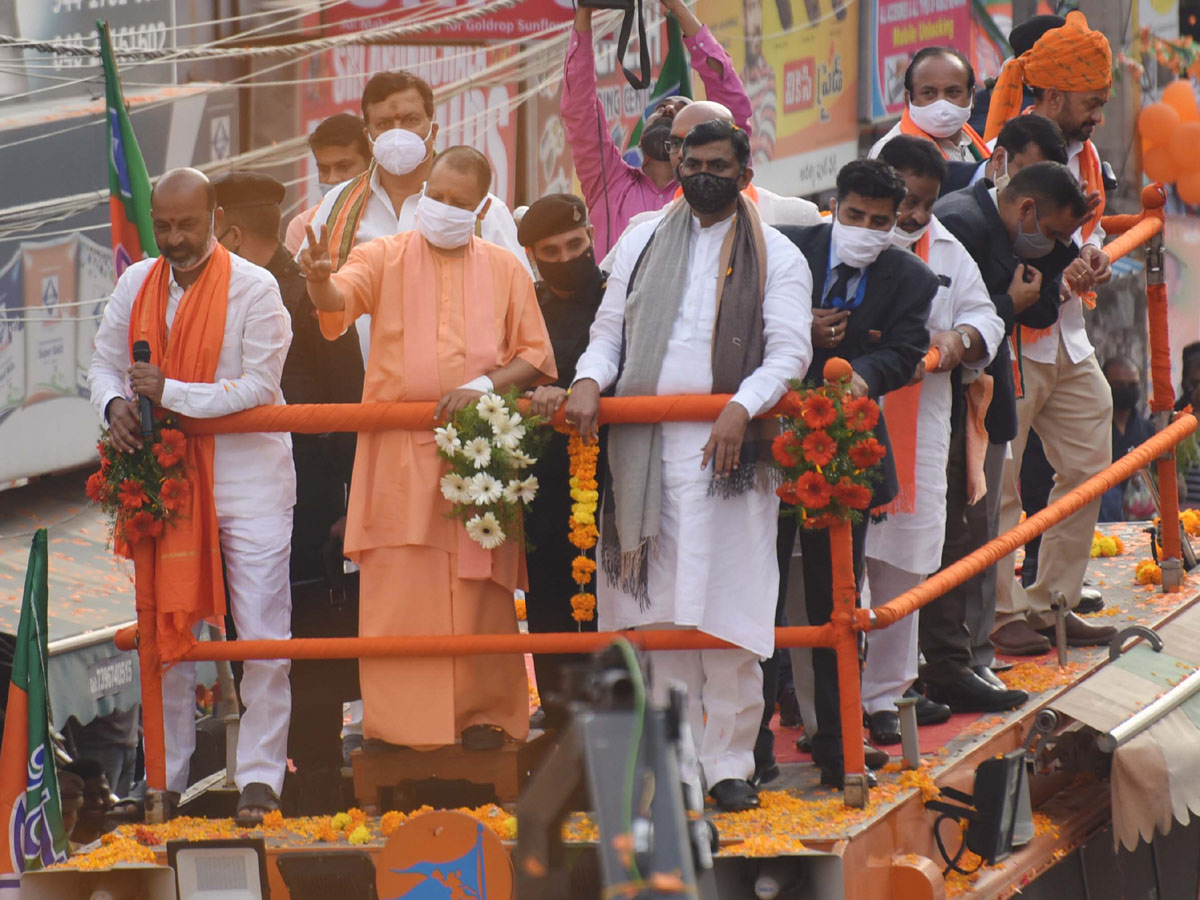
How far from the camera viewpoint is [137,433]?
15.6 feet

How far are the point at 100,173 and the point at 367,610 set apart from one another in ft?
21.9

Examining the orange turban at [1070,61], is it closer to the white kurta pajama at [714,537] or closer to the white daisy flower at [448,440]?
the white kurta pajama at [714,537]

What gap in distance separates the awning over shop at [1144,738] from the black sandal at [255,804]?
7.70 ft

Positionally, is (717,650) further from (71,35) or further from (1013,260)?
(71,35)

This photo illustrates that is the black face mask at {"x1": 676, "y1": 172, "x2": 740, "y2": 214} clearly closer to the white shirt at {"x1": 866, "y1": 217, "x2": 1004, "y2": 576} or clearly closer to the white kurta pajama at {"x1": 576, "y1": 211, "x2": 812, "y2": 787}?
the white kurta pajama at {"x1": 576, "y1": 211, "x2": 812, "y2": 787}

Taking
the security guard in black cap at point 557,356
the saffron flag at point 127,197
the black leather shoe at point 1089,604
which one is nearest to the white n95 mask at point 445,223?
the security guard in black cap at point 557,356

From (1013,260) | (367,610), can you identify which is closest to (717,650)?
(367,610)

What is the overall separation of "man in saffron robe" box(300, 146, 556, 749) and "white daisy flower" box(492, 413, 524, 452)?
0.12 meters

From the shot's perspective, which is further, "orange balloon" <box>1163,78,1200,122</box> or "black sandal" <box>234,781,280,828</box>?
"orange balloon" <box>1163,78,1200,122</box>

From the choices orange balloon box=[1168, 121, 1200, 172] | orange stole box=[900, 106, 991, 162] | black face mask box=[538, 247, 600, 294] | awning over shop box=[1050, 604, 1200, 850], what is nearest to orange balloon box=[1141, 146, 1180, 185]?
orange balloon box=[1168, 121, 1200, 172]

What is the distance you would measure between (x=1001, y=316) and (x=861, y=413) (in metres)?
1.47

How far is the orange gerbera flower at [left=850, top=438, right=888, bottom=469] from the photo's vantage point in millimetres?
4387

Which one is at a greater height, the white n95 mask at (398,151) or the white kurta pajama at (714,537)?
the white n95 mask at (398,151)

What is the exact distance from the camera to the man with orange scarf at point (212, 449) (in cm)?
476
